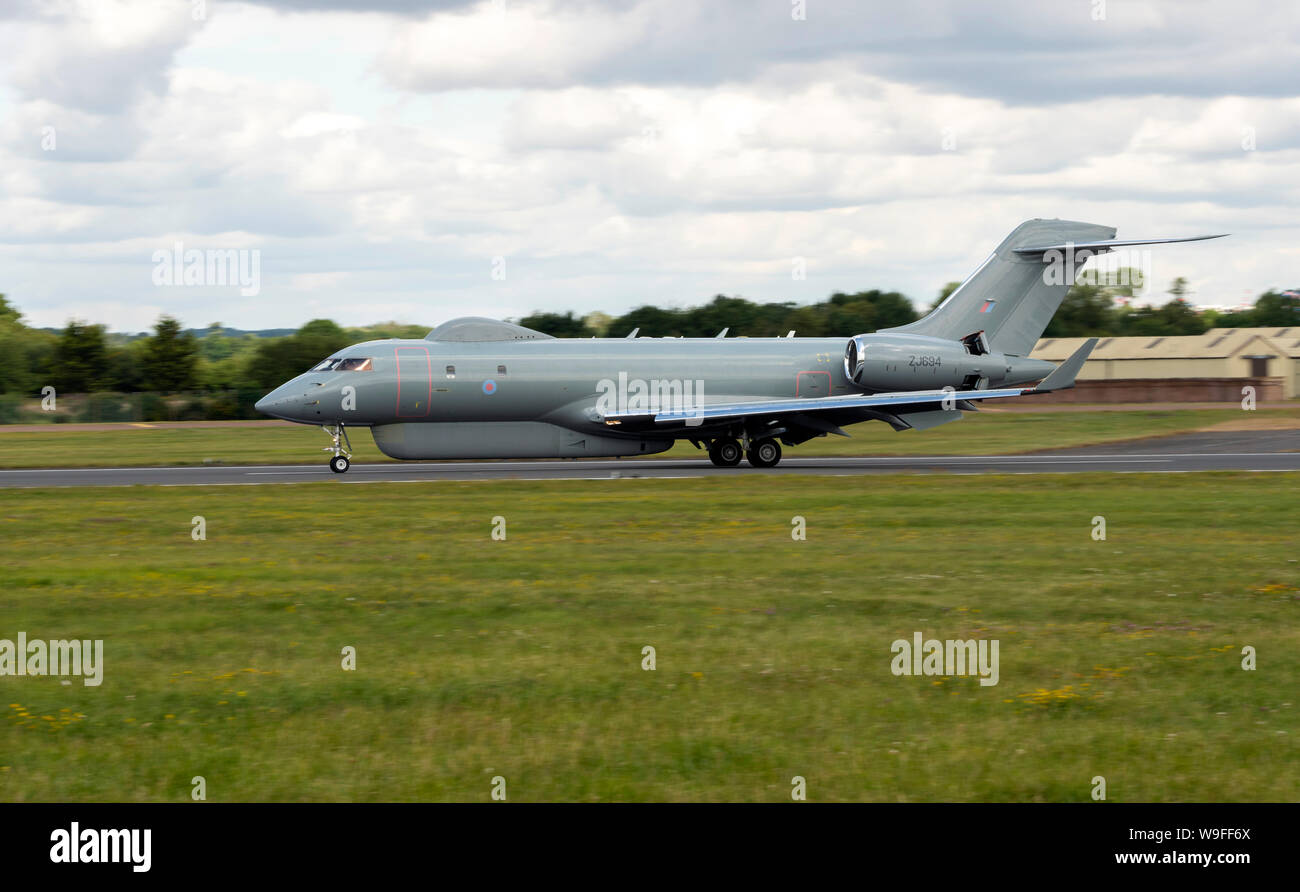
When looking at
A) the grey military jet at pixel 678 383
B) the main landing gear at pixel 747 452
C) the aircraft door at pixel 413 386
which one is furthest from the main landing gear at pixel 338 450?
the main landing gear at pixel 747 452

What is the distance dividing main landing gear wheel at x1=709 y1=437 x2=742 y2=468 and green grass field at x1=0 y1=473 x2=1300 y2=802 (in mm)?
14824

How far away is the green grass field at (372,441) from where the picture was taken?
146ft

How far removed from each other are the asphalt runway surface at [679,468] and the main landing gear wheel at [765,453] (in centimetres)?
50

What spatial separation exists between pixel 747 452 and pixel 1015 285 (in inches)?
403

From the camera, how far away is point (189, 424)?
6869 cm

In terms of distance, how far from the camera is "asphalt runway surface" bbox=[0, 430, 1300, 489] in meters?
34.0

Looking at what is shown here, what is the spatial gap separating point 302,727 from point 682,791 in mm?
3112

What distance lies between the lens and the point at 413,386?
35.3m

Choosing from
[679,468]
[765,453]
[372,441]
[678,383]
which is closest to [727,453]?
[765,453]

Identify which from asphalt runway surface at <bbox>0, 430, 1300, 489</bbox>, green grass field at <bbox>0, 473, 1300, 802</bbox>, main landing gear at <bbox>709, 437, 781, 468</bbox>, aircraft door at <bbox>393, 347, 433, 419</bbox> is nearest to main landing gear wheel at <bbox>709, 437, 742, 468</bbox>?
main landing gear at <bbox>709, 437, 781, 468</bbox>

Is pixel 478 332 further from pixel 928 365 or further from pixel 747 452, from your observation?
pixel 928 365

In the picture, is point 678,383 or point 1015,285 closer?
point 678,383

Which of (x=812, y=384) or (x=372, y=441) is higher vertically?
(x=812, y=384)

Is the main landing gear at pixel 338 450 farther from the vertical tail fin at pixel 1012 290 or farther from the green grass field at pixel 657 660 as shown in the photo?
the vertical tail fin at pixel 1012 290
